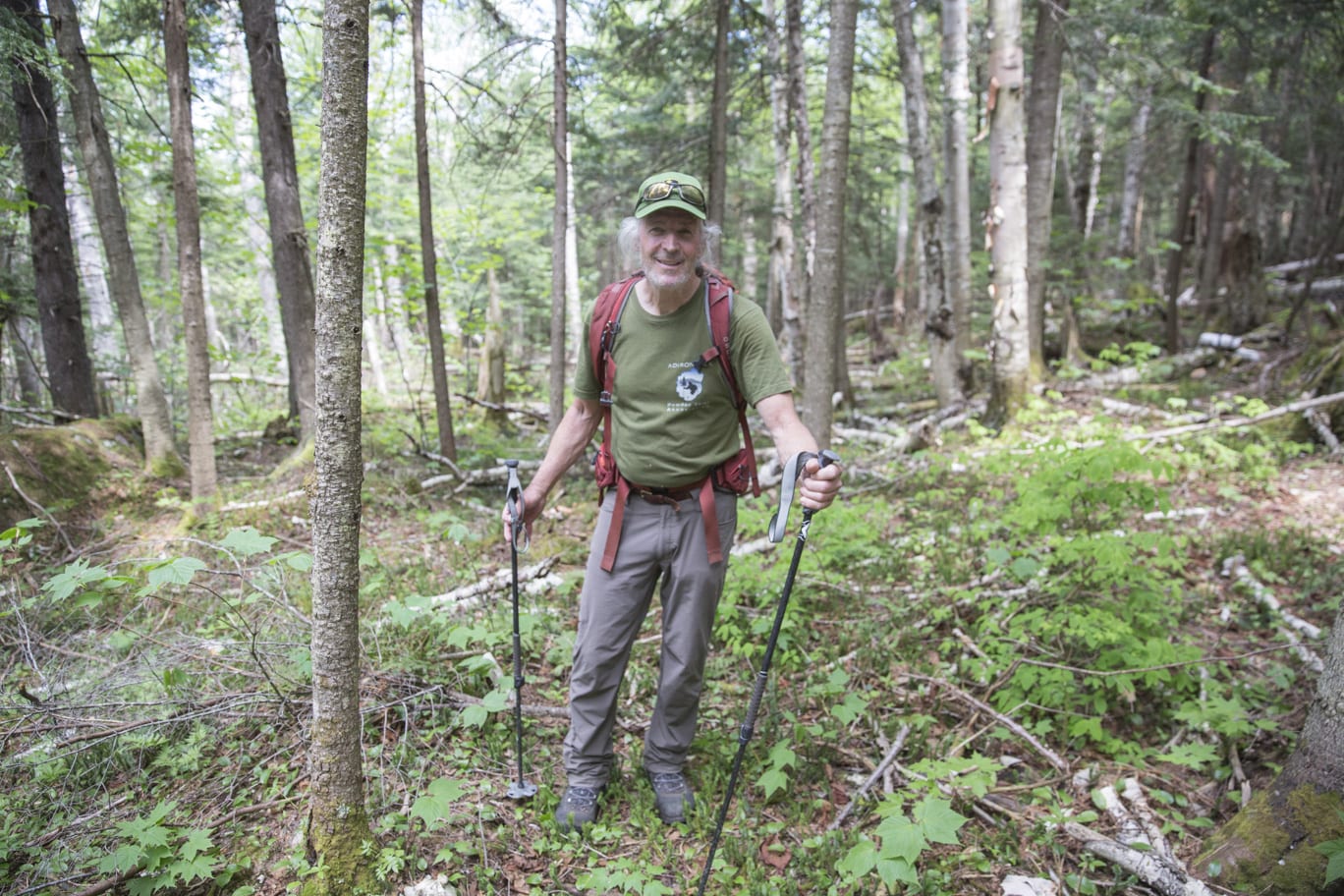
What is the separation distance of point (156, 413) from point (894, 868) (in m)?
7.65

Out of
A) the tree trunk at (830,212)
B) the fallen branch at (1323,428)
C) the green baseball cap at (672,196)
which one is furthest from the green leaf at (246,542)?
the fallen branch at (1323,428)

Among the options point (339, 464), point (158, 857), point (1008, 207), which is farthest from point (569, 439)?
point (1008, 207)

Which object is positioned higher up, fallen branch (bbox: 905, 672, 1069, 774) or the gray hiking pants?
the gray hiking pants

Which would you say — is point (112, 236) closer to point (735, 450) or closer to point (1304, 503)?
point (735, 450)

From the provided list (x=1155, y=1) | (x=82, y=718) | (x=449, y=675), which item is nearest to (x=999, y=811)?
(x=449, y=675)

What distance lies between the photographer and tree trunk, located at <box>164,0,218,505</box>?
5258 millimetres

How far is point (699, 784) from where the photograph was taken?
3381mm

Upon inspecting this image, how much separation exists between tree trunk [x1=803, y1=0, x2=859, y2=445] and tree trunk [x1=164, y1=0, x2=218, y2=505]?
5.03 metres

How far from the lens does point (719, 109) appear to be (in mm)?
9094

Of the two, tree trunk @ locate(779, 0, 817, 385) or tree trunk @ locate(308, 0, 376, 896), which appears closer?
tree trunk @ locate(308, 0, 376, 896)

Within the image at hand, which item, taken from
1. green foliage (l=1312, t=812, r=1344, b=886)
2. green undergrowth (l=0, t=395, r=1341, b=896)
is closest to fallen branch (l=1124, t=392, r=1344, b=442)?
green undergrowth (l=0, t=395, r=1341, b=896)

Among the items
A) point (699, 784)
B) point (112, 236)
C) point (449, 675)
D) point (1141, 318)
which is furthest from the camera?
point (1141, 318)

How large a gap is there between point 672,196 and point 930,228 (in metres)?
8.82

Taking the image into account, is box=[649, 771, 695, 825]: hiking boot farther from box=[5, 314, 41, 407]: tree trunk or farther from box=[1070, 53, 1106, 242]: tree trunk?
box=[1070, 53, 1106, 242]: tree trunk
